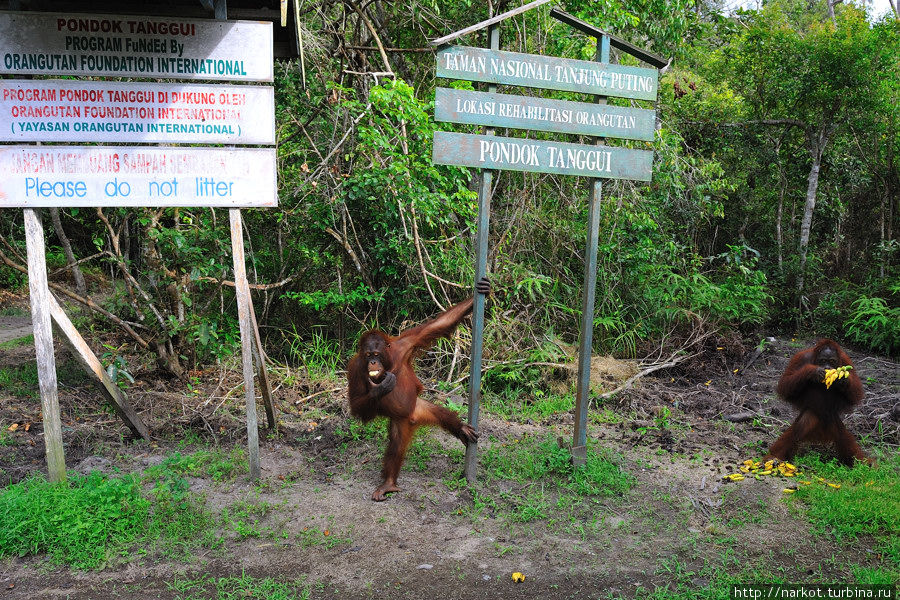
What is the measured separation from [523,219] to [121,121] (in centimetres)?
413

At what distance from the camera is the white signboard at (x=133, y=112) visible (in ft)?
13.6

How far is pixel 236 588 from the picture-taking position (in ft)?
11.2

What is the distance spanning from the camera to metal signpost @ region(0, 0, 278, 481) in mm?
4156

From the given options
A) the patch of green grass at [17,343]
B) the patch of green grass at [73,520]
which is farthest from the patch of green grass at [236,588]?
the patch of green grass at [17,343]

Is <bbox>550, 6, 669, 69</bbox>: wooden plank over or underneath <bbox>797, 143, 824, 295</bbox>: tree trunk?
over

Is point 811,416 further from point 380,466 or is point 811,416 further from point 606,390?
point 380,466

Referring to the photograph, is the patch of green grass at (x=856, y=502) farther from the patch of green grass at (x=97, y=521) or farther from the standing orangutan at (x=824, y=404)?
the patch of green grass at (x=97, y=521)

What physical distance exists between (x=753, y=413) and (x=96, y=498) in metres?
5.15

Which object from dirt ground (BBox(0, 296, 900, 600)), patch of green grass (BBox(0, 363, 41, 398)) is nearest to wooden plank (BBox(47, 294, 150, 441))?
dirt ground (BBox(0, 296, 900, 600))

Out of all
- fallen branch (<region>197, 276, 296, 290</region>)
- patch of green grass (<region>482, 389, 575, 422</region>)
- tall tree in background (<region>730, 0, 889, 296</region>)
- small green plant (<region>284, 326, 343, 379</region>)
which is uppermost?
tall tree in background (<region>730, 0, 889, 296</region>)

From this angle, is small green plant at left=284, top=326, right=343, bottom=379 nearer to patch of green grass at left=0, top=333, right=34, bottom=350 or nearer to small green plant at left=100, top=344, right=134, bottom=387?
small green plant at left=100, top=344, right=134, bottom=387

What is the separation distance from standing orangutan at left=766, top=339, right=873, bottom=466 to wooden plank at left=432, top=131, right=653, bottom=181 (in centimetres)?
182

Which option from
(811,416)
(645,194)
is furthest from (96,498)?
(645,194)

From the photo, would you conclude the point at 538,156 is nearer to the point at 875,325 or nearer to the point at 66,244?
the point at 66,244
